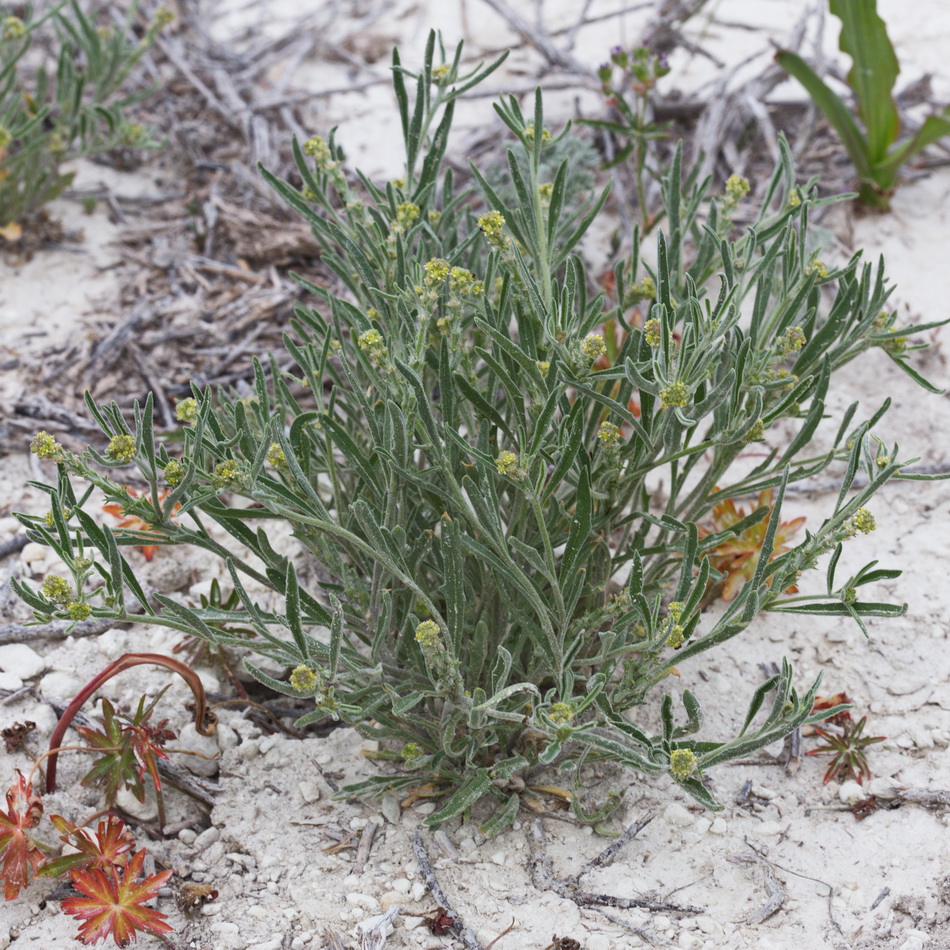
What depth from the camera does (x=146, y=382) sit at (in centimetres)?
312

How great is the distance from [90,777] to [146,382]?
4.90ft

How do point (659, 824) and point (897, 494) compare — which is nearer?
point (659, 824)

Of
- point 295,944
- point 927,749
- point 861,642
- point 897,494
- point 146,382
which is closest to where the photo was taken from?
point 295,944

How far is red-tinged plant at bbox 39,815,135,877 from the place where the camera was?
70.3 inches

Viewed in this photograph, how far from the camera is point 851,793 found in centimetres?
203

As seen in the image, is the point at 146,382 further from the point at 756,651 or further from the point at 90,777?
the point at 756,651

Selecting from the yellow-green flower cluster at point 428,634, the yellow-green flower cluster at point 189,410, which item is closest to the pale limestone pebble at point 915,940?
the yellow-green flower cluster at point 428,634

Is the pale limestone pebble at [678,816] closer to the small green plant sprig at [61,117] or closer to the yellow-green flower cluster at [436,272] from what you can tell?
the yellow-green flower cluster at [436,272]

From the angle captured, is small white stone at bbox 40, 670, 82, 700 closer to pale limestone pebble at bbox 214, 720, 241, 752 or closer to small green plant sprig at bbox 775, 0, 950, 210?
pale limestone pebble at bbox 214, 720, 241, 752

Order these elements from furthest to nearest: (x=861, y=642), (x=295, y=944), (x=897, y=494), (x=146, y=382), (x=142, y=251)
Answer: (x=142, y=251)
(x=146, y=382)
(x=897, y=494)
(x=861, y=642)
(x=295, y=944)

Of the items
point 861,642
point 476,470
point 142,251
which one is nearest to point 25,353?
point 142,251

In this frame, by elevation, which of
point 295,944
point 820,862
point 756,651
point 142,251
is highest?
point 142,251

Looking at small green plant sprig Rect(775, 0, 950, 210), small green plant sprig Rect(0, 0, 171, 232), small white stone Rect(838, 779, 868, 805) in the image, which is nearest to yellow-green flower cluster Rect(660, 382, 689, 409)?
small white stone Rect(838, 779, 868, 805)

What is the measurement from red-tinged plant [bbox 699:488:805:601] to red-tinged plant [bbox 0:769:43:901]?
154cm
